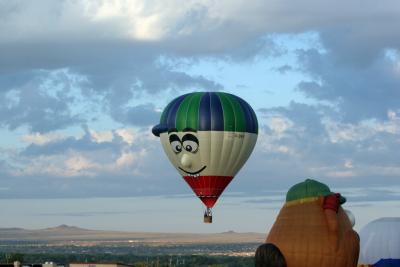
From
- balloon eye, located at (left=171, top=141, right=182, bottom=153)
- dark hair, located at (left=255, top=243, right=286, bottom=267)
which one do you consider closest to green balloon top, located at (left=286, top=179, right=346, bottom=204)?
dark hair, located at (left=255, top=243, right=286, bottom=267)

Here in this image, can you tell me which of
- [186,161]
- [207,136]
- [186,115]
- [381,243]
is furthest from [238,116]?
[381,243]

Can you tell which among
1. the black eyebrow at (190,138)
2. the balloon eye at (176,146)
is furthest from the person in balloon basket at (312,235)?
the balloon eye at (176,146)

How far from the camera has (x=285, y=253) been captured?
5856 cm

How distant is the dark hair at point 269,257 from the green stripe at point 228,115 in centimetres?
1249

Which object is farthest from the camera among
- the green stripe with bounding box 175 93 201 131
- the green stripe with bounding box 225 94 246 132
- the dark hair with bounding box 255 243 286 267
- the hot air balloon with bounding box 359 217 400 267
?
the hot air balloon with bounding box 359 217 400 267

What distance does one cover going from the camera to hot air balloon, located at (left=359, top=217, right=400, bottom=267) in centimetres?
7719

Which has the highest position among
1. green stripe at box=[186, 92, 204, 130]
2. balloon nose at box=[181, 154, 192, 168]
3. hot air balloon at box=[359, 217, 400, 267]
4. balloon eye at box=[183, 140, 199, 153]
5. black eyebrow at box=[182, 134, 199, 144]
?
green stripe at box=[186, 92, 204, 130]

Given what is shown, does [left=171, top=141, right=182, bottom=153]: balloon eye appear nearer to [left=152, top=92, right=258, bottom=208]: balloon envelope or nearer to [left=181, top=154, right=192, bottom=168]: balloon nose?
[left=152, top=92, right=258, bottom=208]: balloon envelope

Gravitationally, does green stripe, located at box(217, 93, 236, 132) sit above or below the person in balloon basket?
above

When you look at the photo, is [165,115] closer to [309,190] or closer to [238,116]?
[238,116]

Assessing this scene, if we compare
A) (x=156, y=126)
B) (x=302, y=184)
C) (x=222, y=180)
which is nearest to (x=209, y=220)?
(x=222, y=180)

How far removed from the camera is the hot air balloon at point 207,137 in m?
69.2

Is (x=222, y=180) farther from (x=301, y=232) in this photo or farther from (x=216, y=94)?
(x=301, y=232)

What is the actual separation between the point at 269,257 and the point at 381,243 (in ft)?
72.9
